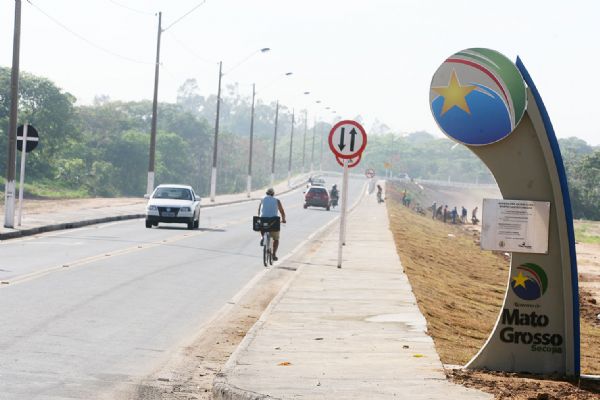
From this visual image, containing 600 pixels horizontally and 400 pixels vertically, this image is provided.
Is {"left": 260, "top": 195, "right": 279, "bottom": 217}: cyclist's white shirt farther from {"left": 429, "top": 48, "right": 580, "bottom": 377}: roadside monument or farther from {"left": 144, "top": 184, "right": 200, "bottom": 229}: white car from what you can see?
{"left": 429, "top": 48, "right": 580, "bottom": 377}: roadside monument

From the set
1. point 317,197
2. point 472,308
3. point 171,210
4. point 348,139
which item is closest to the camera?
point 472,308

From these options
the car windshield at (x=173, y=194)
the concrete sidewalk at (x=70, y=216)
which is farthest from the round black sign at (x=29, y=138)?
the car windshield at (x=173, y=194)

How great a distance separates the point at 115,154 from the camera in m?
124

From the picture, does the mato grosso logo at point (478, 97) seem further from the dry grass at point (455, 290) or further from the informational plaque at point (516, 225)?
the dry grass at point (455, 290)

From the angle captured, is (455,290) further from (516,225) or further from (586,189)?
(586,189)

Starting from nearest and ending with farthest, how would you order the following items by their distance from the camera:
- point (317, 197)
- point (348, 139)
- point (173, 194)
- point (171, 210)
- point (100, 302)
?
point (100, 302) < point (348, 139) < point (171, 210) < point (173, 194) < point (317, 197)

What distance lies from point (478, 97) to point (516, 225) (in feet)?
3.92

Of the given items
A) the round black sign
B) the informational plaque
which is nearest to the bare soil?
the informational plaque

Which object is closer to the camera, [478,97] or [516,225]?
[478,97]

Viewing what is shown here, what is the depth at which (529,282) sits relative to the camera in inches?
430

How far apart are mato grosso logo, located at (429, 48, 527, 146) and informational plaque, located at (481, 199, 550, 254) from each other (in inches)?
25.7

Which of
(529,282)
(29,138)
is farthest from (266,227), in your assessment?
(529,282)

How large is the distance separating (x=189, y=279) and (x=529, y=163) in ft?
37.4

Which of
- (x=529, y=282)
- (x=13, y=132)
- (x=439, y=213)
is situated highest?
(x=13, y=132)
